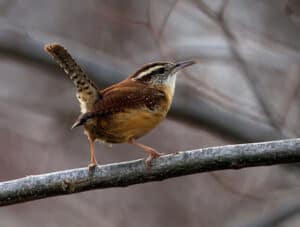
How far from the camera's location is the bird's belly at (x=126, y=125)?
3410 mm

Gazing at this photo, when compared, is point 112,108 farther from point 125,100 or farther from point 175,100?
point 175,100

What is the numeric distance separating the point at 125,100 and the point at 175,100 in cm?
168

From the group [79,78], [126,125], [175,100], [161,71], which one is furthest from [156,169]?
[175,100]

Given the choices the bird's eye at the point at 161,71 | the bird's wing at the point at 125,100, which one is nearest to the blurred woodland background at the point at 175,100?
the bird's eye at the point at 161,71

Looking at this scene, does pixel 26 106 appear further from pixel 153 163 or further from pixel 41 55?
pixel 153 163

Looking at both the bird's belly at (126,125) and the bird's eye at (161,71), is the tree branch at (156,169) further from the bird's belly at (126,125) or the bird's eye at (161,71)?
the bird's eye at (161,71)

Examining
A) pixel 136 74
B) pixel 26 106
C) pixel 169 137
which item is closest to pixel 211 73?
pixel 169 137

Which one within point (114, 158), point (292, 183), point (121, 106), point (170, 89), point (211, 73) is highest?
point (211, 73)

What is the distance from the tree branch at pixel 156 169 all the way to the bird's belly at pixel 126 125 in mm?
266

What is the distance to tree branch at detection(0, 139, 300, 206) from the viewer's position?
2.99m

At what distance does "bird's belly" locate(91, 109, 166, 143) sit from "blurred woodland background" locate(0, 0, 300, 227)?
1620 millimetres

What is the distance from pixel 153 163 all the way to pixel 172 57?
245cm

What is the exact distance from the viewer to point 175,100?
5.11 m

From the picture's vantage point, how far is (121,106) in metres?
3.42
